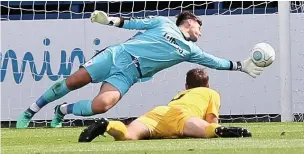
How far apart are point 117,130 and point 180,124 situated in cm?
56

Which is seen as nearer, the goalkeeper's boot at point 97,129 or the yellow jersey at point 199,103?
the goalkeeper's boot at point 97,129

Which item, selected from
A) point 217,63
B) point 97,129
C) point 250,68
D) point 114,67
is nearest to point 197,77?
point 114,67

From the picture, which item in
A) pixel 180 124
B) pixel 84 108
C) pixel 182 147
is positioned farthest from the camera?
pixel 84 108

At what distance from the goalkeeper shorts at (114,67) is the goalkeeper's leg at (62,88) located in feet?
0.35

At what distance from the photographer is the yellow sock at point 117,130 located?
752 cm

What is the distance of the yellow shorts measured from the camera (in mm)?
7863

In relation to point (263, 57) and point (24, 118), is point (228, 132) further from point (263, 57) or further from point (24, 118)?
point (24, 118)

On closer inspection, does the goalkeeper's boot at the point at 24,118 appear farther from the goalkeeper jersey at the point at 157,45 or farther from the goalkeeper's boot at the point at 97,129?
the goalkeeper's boot at the point at 97,129

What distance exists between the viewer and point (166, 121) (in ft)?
26.0

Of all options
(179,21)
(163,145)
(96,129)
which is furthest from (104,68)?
(163,145)

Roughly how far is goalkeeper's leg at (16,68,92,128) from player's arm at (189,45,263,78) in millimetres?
1067

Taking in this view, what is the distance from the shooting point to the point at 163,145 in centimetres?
693

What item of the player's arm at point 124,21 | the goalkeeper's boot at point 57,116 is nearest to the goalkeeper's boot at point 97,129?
the player's arm at point 124,21

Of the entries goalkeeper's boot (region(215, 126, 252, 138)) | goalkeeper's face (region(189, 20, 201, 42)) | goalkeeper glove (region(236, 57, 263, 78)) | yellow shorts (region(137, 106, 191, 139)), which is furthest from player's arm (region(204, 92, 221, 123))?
goalkeeper glove (region(236, 57, 263, 78))
